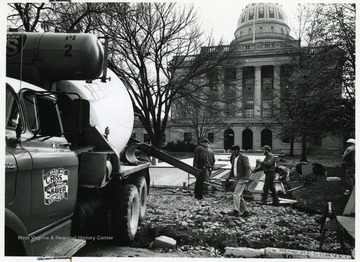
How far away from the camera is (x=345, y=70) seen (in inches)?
246

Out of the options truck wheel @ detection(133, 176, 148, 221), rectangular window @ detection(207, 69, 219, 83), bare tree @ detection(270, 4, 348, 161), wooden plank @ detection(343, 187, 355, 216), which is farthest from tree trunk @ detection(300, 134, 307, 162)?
rectangular window @ detection(207, 69, 219, 83)

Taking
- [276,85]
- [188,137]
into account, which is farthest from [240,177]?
[188,137]

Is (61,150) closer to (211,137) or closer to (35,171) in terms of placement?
(35,171)

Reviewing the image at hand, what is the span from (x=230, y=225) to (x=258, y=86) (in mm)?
5312

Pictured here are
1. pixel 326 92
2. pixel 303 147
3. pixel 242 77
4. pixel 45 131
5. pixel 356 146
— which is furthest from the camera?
pixel 242 77

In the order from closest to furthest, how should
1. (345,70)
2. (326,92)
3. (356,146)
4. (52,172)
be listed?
(52,172)
(356,146)
(345,70)
(326,92)

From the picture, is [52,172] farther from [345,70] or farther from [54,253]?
[345,70]

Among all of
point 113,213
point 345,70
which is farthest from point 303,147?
point 113,213

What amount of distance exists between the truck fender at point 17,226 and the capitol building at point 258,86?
507cm

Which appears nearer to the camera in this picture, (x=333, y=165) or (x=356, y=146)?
(x=356, y=146)

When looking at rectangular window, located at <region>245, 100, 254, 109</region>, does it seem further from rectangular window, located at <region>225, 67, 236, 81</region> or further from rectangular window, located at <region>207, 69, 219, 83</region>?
rectangular window, located at <region>207, 69, 219, 83</region>

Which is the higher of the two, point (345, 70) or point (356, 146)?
point (345, 70)

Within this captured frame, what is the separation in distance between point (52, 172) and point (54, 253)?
33.9 inches

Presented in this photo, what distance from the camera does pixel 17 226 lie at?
95.3 inches
